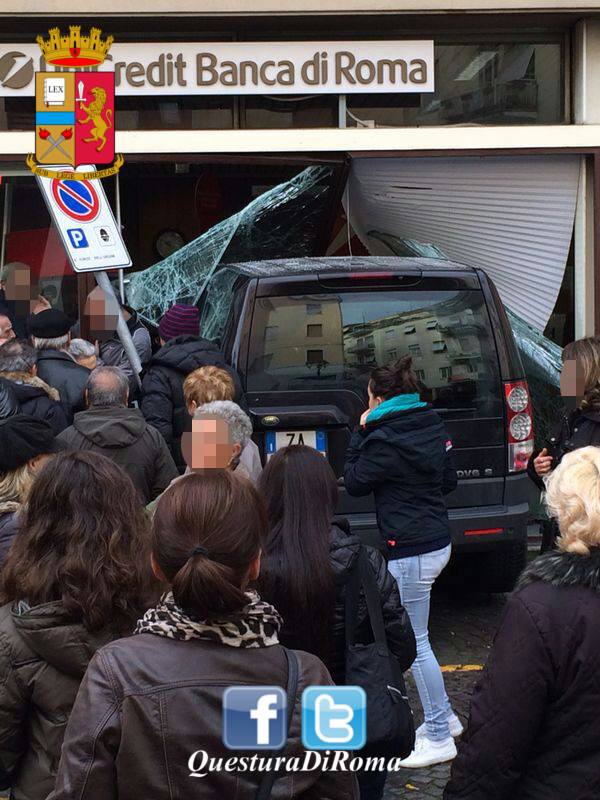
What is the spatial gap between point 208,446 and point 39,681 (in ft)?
4.60

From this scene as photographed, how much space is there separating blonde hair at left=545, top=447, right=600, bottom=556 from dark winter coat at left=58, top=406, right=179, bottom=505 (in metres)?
2.62

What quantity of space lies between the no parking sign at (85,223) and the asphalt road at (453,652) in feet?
9.12

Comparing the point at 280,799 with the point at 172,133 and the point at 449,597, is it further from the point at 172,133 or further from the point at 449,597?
the point at 172,133

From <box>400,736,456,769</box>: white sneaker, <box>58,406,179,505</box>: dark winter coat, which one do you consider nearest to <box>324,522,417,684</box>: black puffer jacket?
<box>400,736,456,769</box>: white sneaker

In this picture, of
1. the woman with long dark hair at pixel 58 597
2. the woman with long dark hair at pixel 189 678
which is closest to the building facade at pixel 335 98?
the woman with long dark hair at pixel 58 597

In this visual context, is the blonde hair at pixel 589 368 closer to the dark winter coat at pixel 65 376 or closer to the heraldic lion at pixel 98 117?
the dark winter coat at pixel 65 376

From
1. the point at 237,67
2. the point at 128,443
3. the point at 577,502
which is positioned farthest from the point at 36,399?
the point at 237,67

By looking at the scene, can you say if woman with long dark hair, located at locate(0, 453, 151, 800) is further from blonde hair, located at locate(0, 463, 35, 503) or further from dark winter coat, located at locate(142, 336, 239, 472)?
dark winter coat, located at locate(142, 336, 239, 472)

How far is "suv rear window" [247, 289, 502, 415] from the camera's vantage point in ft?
20.3

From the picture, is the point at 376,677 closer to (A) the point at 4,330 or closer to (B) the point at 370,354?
(B) the point at 370,354

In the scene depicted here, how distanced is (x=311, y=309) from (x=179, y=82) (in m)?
4.36

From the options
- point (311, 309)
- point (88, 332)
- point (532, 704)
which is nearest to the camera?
point (532, 704)

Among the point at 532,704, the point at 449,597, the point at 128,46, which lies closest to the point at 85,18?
the point at 128,46

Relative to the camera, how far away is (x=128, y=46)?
31.9 feet
